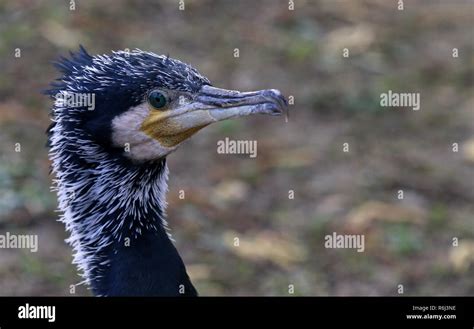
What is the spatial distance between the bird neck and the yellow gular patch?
0.61ft

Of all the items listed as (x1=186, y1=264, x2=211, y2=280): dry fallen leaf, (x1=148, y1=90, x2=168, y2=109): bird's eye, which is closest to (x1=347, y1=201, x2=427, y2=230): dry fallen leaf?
(x1=186, y1=264, x2=211, y2=280): dry fallen leaf

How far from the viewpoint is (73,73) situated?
5551 millimetres

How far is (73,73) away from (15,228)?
9.23 ft

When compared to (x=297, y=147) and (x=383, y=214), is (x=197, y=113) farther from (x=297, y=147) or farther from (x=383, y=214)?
(x=297, y=147)

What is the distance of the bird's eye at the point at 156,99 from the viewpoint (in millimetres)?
5375

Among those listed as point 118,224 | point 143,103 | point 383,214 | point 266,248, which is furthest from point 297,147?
point 143,103

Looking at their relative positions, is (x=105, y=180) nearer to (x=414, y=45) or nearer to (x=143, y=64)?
Result: (x=143, y=64)

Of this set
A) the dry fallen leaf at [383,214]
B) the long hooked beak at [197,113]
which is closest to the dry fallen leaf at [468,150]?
the dry fallen leaf at [383,214]

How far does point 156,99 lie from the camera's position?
5.39 metres

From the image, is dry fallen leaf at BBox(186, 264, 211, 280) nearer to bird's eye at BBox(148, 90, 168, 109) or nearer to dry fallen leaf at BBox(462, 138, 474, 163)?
bird's eye at BBox(148, 90, 168, 109)

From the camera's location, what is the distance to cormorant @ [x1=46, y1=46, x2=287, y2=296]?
5.34m

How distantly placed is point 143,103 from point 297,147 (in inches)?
178

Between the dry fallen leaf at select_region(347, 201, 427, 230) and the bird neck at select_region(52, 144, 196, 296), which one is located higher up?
the dry fallen leaf at select_region(347, 201, 427, 230)
